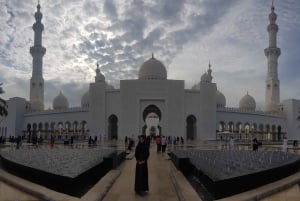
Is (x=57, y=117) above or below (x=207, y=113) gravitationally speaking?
below

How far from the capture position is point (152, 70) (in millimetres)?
36281

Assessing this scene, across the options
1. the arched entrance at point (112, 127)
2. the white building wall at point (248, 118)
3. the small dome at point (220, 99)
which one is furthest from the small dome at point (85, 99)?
the white building wall at point (248, 118)

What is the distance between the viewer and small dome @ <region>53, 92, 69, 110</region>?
144 feet

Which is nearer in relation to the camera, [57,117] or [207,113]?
[207,113]

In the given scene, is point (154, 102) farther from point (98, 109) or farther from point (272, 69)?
point (272, 69)

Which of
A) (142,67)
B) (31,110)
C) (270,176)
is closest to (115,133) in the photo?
(142,67)

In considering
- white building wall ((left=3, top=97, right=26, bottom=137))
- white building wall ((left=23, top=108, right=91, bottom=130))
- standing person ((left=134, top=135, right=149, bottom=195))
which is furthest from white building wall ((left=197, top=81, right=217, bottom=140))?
standing person ((left=134, top=135, right=149, bottom=195))

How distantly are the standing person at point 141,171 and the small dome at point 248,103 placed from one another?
128 feet

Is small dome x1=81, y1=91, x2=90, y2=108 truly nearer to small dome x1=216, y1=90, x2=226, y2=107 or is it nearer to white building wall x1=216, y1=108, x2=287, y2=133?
small dome x1=216, y1=90, x2=226, y2=107

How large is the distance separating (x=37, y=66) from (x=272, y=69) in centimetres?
2773

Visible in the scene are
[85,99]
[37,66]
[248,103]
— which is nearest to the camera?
[37,66]

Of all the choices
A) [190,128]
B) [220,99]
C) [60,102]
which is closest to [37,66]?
[60,102]

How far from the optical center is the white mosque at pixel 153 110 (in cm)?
3362

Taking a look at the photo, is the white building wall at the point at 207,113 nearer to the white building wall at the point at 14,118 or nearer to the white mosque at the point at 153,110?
the white mosque at the point at 153,110
